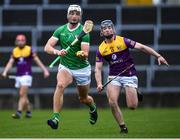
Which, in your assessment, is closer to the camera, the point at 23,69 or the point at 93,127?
the point at 93,127

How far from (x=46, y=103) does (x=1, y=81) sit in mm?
1972

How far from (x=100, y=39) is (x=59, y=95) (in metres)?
14.8

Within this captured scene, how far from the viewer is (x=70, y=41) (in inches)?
758

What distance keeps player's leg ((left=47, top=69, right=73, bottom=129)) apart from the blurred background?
1350 cm

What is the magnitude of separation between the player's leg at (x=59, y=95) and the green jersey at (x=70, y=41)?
0.24m

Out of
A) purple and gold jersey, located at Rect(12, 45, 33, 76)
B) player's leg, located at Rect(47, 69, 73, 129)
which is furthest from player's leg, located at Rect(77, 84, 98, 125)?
purple and gold jersey, located at Rect(12, 45, 33, 76)

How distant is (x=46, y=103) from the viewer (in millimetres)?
32938

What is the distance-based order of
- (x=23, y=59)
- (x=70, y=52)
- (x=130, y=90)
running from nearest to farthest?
(x=130, y=90)
(x=70, y=52)
(x=23, y=59)

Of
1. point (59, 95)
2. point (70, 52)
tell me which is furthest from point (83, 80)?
point (59, 95)

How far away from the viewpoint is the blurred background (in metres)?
33.1

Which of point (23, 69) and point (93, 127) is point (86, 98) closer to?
point (93, 127)

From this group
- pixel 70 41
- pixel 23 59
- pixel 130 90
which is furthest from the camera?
pixel 23 59

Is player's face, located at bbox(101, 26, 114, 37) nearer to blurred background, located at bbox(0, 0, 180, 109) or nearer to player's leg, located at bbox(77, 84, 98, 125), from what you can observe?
player's leg, located at bbox(77, 84, 98, 125)

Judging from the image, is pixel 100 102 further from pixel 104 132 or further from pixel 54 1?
pixel 104 132
